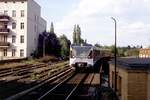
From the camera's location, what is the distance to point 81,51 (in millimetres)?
42375

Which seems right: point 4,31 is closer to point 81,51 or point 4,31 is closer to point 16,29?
point 16,29

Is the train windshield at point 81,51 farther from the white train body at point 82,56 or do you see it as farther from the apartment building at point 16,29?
the apartment building at point 16,29

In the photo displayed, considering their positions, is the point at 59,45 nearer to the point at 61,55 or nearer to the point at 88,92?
the point at 61,55

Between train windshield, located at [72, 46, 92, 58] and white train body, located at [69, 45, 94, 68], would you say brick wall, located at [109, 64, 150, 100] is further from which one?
train windshield, located at [72, 46, 92, 58]

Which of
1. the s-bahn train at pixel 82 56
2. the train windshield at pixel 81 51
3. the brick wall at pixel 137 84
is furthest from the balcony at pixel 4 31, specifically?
the brick wall at pixel 137 84

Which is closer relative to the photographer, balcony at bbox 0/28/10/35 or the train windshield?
the train windshield

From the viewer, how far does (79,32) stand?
443ft

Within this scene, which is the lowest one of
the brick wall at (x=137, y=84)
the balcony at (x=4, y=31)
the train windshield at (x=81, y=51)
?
the brick wall at (x=137, y=84)

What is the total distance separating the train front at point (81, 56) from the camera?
4188 centimetres

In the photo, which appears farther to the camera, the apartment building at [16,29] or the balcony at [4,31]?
the balcony at [4,31]

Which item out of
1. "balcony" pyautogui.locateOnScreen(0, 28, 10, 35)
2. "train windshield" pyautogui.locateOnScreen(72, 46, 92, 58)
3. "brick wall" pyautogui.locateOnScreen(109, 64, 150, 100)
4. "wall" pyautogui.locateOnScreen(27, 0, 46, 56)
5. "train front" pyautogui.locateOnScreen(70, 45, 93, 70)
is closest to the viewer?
"brick wall" pyautogui.locateOnScreen(109, 64, 150, 100)

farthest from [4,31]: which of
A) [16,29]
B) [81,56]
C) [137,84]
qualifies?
[137,84]

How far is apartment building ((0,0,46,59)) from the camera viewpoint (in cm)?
8819

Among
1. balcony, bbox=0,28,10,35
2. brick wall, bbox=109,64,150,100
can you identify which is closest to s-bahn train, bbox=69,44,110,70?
brick wall, bbox=109,64,150,100
